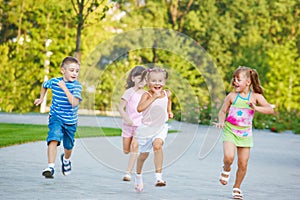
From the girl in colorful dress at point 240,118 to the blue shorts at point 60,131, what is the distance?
195 centimetres

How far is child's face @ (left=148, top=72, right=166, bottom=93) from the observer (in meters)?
7.57

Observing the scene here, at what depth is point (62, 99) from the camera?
8.35 metres

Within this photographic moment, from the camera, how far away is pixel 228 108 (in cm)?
761

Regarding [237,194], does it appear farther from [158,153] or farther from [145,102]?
[145,102]

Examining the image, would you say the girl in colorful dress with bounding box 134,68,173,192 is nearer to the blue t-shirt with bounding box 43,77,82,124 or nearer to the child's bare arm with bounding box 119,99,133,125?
the child's bare arm with bounding box 119,99,133,125

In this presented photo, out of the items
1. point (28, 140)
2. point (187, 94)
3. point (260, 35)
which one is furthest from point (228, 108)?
point (260, 35)

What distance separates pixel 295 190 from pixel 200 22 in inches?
1474

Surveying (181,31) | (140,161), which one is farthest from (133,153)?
(181,31)

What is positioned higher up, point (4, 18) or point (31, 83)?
point (4, 18)

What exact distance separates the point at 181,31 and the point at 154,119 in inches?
1535

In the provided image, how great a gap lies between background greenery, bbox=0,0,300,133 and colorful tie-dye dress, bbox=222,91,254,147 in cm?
1710

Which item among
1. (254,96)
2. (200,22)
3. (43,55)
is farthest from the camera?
(200,22)

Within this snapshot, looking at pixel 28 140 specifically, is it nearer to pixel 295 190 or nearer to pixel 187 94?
pixel 187 94

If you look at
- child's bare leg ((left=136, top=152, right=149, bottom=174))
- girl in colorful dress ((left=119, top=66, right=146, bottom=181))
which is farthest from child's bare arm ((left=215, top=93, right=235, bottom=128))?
girl in colorful dress ((left=119, top=66, right=146, bottom=181))
